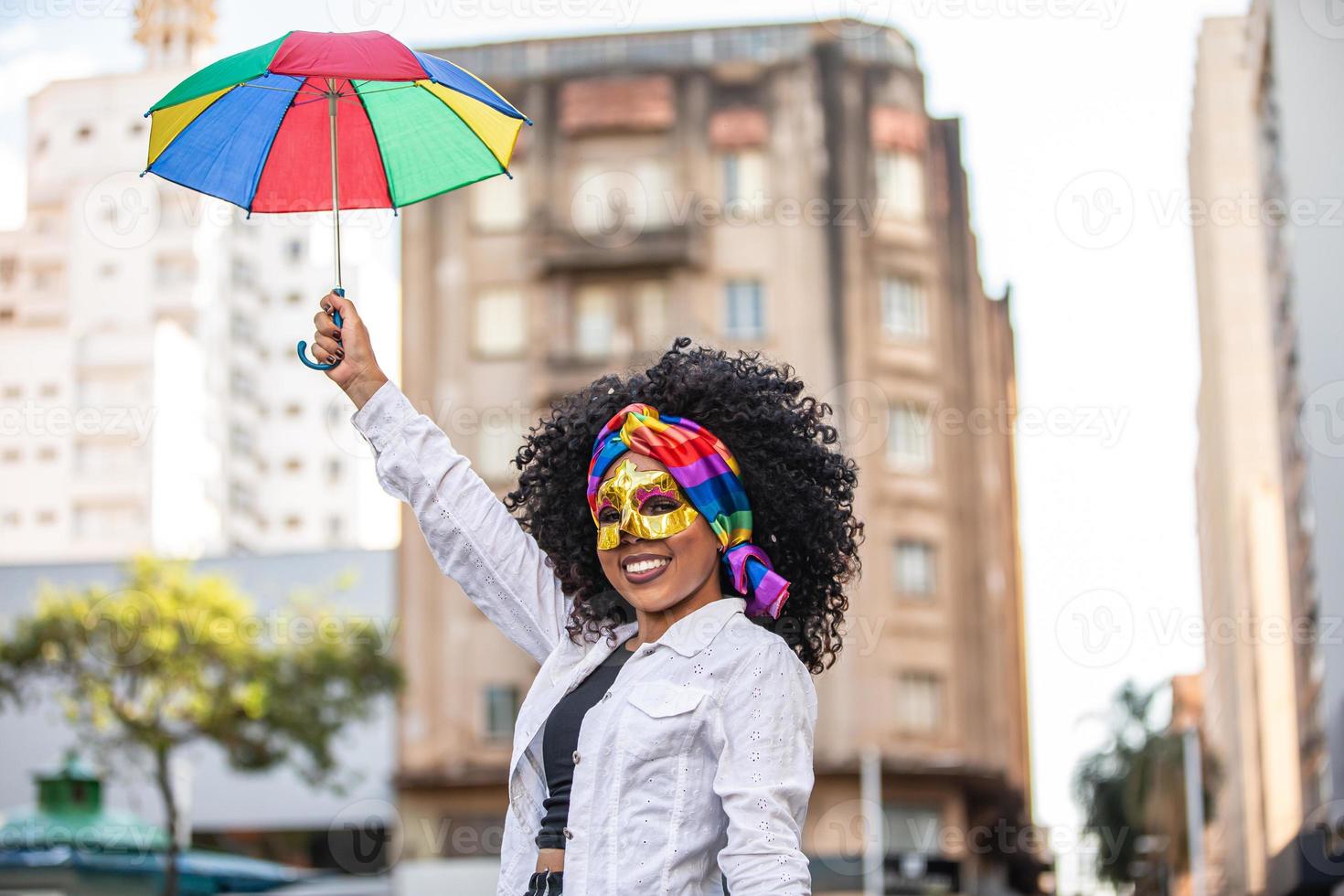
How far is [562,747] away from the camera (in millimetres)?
4094

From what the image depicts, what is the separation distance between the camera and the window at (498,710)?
4103cm

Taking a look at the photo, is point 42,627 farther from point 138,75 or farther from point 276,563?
point 138,75

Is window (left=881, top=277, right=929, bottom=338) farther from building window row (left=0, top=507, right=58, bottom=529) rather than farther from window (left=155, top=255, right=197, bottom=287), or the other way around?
window (left=155, top=255, right=197, bottom=287)

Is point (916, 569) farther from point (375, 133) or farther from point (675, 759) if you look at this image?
point (675, 759)

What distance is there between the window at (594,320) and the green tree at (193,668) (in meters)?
8.64

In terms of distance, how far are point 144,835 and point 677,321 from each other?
627 inches

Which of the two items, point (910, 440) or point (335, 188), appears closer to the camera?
point (335, 188)

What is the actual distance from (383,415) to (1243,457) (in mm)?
57107

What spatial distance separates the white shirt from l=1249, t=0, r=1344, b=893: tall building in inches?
1002

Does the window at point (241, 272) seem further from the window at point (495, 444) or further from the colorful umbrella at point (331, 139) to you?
the colorful umbrella at point (331, 139)

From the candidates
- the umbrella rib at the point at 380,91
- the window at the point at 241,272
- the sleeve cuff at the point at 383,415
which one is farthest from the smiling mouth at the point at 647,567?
the window at the point at 241,272

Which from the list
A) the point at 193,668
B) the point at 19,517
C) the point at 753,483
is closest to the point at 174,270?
the point at 19,517

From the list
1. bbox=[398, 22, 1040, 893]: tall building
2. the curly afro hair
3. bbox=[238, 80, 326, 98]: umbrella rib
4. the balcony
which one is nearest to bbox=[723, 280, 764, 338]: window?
bbox=[398, 22, 1040, 893]: tall building

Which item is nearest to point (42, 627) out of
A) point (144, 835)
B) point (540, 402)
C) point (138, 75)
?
point (144, 835)
